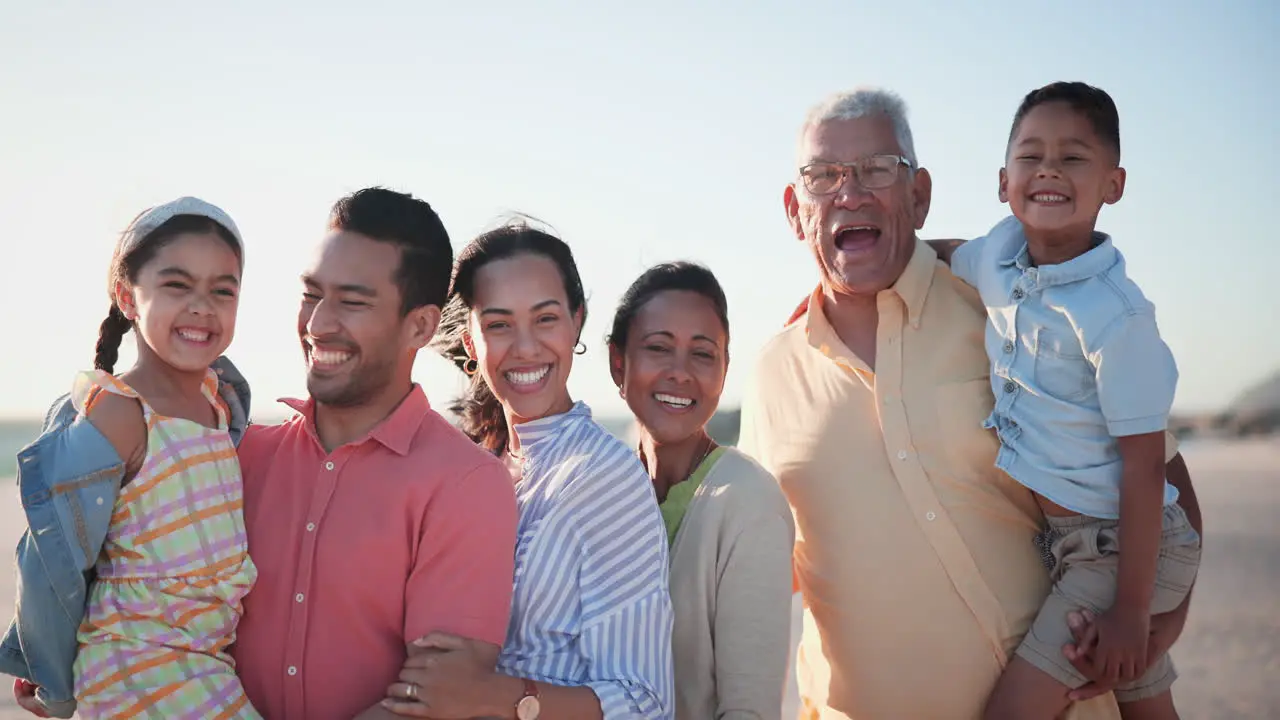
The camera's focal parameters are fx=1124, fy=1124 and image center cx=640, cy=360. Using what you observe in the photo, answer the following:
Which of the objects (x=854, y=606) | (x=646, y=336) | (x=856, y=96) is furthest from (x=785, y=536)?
(x=856, y=96)

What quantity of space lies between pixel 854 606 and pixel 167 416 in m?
2.41

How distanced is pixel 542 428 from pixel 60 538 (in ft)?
4.48

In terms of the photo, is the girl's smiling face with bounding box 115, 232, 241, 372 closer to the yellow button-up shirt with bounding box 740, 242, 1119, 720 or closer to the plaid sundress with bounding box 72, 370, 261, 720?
the plaid sundress with bounding box 72, 370, 261, 720

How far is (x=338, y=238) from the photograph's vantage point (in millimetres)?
3240

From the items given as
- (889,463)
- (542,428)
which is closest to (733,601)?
(542,428)

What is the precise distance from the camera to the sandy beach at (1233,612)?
810 centimetres

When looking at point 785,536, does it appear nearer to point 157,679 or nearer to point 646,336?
point 646,336

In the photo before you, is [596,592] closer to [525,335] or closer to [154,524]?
[525,335]

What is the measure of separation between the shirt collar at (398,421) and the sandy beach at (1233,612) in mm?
5470

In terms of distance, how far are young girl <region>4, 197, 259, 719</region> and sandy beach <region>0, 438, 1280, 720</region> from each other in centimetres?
554

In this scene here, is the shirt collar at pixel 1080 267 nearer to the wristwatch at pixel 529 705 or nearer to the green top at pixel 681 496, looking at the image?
the green top at pixel 681 496

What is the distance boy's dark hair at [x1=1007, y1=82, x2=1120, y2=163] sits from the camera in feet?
13.0

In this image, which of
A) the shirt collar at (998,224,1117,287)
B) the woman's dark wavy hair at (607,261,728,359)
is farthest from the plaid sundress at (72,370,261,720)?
the shirt collar at (998,224,1117,287)

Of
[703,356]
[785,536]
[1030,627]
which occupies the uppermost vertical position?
[703,356]
